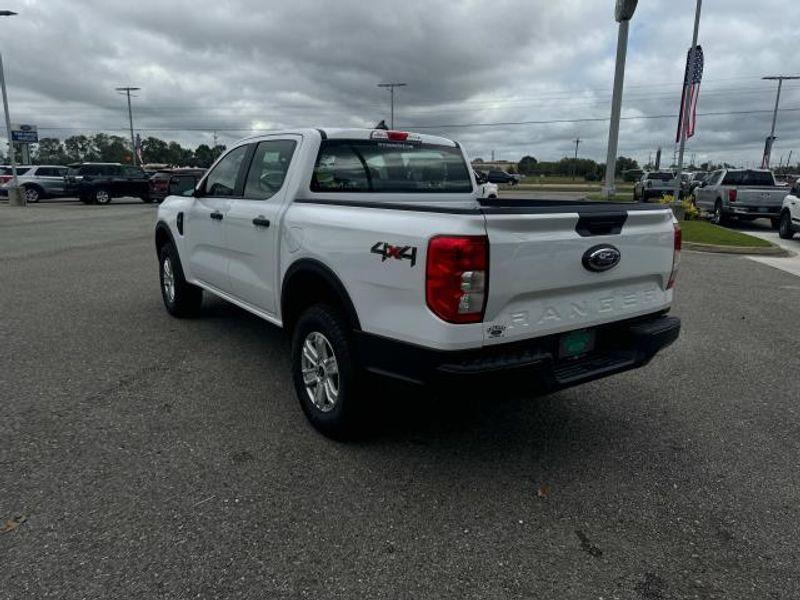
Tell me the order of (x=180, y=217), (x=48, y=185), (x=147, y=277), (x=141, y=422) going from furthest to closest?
1. (x=48, y=185)
2. (x=147, y=277)
3. (x=180, y=217)
4. (x=141, y=422)

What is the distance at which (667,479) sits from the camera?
316 cm

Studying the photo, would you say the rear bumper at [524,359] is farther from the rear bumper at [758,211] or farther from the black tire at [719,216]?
the black tire at [719,216]

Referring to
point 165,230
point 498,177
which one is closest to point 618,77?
point 498,177

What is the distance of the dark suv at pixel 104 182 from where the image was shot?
Result: 26547mm

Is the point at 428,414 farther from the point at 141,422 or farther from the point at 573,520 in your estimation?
the point at 141,422

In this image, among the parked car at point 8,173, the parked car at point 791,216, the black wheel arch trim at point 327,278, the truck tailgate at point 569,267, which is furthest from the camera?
the parked car at point 8,173

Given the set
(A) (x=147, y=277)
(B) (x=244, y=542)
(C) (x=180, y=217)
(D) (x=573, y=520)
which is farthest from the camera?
(A) (x=147, y=277)

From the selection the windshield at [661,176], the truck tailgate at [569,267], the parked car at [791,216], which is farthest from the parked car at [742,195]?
the truck tailgate at [569,267]

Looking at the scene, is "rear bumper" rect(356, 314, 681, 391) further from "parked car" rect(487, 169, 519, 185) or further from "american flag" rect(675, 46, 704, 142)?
"american flag" rect(675, 46, 704, 142)

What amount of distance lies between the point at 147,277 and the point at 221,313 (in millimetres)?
2873

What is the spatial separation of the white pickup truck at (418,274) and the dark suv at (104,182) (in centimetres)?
2555

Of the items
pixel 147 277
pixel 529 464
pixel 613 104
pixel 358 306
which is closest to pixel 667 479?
pixel 529 464

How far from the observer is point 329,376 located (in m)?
3.48

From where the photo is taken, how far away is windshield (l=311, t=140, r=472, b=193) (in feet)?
13.6
